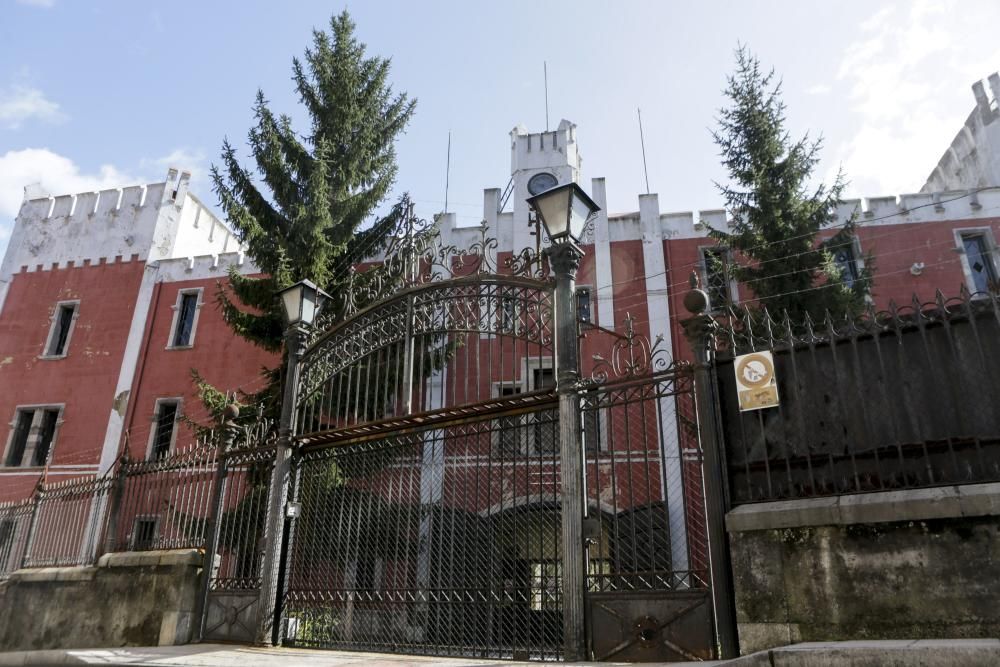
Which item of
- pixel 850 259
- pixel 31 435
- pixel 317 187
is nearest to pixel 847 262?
pixel 850 259

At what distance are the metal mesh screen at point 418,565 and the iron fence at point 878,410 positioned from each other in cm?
182

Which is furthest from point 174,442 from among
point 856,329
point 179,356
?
point 856,329

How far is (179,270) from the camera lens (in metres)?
22.0

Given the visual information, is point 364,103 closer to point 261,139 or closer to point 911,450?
point 261,139

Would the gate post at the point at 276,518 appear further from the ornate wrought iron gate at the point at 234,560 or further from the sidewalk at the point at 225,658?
the sidewalk at the point at 225,658

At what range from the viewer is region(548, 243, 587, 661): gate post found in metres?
5.59

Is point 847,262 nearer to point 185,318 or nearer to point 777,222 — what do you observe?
point 777,222

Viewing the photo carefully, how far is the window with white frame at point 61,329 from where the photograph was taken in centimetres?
2167

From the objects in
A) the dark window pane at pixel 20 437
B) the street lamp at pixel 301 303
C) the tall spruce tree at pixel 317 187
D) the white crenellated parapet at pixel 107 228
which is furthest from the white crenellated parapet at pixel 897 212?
the dark window pane at pixel 20 437

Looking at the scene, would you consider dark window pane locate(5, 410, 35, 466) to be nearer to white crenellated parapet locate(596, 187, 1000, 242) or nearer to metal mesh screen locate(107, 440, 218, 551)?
metal mesh screen locate(107, 440, 218, 551)

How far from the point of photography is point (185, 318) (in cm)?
2141

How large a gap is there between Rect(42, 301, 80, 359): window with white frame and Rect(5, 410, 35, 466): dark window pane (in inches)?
75.2

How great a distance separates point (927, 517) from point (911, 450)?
54cm

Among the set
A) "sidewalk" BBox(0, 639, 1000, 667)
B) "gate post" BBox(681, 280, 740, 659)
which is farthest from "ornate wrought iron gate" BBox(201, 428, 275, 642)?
"gate post" BBox(681, 280, 740, 659)
